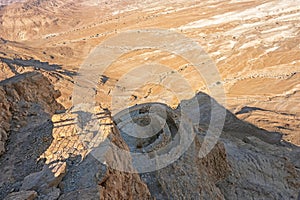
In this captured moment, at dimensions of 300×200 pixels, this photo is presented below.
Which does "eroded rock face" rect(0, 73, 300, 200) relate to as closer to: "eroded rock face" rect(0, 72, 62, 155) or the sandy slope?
"eroded rock face" rect(0, 72, 62, 155)

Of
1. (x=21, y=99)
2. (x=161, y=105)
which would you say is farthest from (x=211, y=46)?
(x=21, y=99)

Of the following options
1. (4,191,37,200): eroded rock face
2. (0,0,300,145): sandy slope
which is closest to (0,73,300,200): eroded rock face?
(4,191,37,200): eroded rock face

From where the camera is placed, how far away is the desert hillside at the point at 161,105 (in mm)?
5508

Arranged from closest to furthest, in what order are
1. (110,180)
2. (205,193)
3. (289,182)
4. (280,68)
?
(110,180) → (205,193) → (289,182) → (280,68)

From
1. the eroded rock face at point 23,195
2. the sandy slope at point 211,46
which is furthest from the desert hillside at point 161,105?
the sandy slope at point 211,46

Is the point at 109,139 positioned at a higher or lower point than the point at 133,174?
higher

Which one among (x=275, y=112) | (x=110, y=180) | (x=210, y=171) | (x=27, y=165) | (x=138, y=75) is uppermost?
(x=110, y=180)

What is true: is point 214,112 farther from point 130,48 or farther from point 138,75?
point 130,48

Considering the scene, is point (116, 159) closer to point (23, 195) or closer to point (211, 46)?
point (23, 195)

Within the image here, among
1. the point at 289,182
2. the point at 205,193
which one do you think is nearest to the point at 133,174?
the point at 205,193

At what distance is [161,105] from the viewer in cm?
995

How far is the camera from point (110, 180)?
4.80 meters

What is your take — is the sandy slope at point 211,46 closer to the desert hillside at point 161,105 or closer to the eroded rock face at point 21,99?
the desert hillside at point 161,105

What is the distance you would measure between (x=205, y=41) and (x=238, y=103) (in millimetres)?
16051
